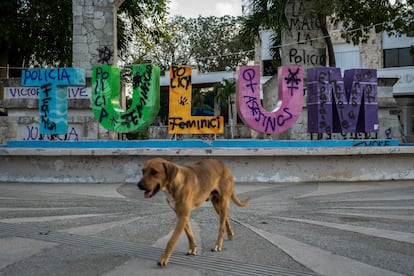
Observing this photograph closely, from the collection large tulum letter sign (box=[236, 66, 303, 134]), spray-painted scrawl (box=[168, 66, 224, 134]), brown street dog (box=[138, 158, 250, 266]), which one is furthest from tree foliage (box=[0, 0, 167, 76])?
brown street dog (box=[138, 158, 250, 266])

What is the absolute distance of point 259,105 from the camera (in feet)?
38.0

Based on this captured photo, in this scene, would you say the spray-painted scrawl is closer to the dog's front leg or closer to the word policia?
the word policia

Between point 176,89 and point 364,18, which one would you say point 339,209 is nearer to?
point 176,89

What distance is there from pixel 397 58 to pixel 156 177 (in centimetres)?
3578

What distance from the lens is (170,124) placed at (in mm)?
11586

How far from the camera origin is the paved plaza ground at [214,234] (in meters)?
4.46

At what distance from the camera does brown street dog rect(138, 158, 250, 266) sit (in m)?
4.25

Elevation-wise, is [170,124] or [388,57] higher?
[388,57]

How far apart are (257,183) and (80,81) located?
18.9 feet

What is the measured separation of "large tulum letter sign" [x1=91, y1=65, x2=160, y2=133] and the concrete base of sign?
60 centimetres

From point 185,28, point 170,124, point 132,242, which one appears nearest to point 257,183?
point 170,124

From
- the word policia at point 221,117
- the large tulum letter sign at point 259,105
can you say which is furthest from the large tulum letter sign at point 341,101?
the large tulum letter sign at point 259,105

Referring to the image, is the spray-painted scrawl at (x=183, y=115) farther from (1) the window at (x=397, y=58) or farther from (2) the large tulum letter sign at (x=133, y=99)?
(1) the window at (x=397, y=58)

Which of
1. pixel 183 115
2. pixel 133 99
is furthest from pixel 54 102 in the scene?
pixel 183 115
